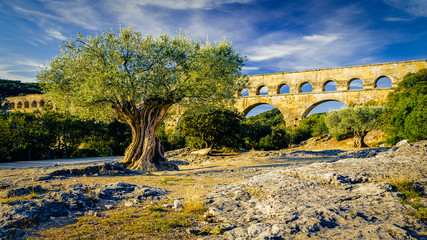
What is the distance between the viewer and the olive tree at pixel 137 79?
10008mm

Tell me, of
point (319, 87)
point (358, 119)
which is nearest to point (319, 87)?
point (319, 87)

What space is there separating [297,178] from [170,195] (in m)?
2.82

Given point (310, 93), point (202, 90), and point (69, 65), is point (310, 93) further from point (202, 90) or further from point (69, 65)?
point (69, 65)

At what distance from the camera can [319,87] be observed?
2981 cm

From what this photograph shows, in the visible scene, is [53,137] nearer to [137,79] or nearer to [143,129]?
[143,129]

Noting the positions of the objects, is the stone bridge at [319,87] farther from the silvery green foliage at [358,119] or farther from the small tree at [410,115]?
the silvery green foliage at [358,119]

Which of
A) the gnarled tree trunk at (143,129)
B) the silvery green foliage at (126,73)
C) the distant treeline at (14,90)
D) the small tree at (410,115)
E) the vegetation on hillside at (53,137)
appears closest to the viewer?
the silvery green foliage at (126,73)

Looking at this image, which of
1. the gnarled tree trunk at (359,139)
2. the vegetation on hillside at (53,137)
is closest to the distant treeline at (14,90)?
the vegetation on hillside at (53,137)

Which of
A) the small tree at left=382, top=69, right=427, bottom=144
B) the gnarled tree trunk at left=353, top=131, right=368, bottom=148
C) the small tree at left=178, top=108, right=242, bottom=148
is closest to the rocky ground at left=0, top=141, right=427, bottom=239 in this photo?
the small tree at left=382, top=69, right=427, bottom=144

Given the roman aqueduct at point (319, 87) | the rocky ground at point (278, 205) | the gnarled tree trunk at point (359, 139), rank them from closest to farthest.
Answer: the rocky ground at point (278, 205), the gnarled tree trunk at point (359, 139), the roman aqueduct at point (319, 87)

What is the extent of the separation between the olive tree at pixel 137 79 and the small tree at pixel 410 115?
11.1 meters

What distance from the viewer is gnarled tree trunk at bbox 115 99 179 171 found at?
1158cm

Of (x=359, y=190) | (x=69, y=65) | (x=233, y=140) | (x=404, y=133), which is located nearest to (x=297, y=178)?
(x=359, y=190)

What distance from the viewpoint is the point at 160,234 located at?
11.4ft
